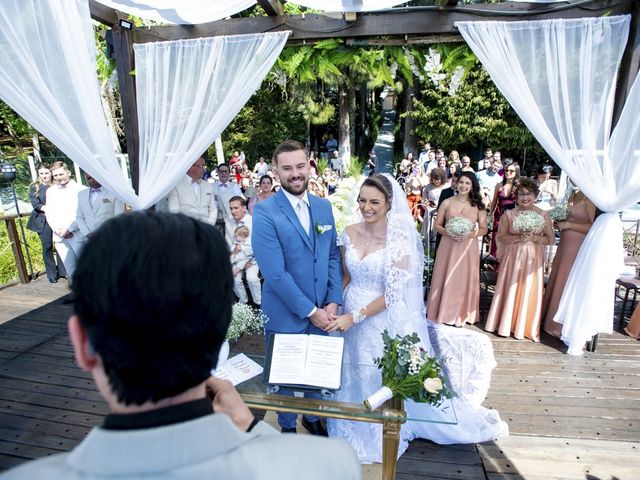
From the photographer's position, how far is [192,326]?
27.9 inches

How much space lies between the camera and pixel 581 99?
3664 millimetres

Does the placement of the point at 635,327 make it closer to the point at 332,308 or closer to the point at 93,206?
the point at 332,308

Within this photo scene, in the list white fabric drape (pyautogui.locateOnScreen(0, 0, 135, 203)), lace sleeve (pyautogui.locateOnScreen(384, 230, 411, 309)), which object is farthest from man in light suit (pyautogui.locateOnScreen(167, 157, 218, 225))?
lace sleeve (pyautogui.locateOnScreen(384, 230, 411, 309))

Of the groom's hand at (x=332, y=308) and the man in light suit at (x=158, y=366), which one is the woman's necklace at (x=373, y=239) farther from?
the man in light suit at (x=158, y=366)

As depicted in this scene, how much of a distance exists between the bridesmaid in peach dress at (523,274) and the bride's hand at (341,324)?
→ 2491mm

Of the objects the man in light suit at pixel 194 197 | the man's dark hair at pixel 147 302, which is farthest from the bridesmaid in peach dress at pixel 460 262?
the man's dark hair at pixel 147 302

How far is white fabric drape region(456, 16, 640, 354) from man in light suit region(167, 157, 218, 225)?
3629mm

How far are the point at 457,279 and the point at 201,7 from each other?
12.7 feet

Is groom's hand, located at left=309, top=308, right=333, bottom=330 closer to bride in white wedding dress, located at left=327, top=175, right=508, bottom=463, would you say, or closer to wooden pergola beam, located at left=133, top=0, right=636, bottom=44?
bride in white wedding dress, located at left=327, top=175, right=508, bottom=463

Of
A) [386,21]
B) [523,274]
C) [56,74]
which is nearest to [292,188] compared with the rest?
[56,74]

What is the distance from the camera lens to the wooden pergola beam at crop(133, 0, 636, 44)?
362cm

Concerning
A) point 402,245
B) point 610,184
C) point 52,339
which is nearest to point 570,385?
point 610,184

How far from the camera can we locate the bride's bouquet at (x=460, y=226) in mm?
4441

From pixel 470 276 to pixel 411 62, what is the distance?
2.48m
